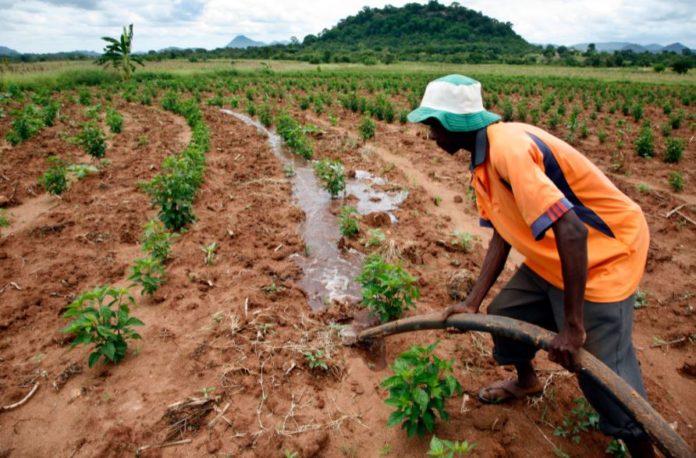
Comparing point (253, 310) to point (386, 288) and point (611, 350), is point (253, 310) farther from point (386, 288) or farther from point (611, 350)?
point (611, 350)

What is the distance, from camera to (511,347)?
2.52m

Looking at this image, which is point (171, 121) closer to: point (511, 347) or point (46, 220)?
point (46, 220)

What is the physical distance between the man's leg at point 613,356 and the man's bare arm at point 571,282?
0.48ft

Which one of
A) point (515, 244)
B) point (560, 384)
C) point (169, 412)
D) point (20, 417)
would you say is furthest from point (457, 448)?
point (20, 417)

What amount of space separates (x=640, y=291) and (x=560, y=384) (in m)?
2.02

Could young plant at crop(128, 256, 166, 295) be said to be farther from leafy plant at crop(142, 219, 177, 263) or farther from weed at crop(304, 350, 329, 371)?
weed at crop(304, 350, 329, 371)

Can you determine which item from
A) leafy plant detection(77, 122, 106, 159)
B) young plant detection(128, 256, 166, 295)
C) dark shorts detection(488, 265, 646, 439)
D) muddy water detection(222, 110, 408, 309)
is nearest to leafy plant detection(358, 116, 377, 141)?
muddy water detection(222, 110, 408, 309)

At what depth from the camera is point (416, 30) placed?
110375mm

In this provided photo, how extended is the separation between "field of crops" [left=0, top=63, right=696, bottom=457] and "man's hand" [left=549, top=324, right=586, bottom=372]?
2.13 feet

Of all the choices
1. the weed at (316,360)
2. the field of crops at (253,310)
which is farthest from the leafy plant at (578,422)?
→ the weed at (316,360)

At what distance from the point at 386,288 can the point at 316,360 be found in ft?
2.67

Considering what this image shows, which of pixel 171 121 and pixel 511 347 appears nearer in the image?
pixel 511 347

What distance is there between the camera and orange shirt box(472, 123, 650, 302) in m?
1.77

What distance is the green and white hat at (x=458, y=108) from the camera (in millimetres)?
1920
